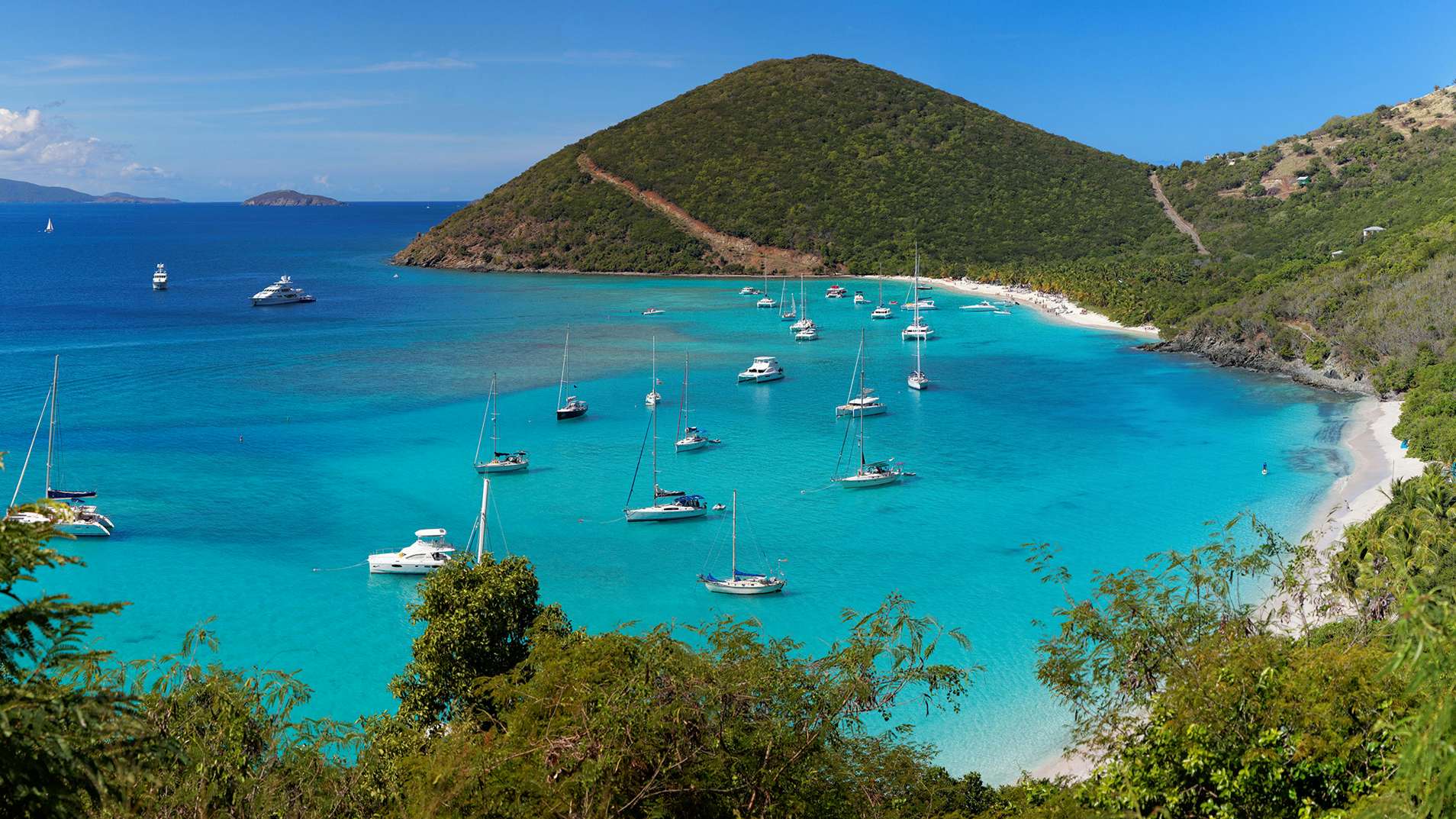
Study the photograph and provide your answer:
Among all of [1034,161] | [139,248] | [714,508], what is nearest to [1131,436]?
[714,508]

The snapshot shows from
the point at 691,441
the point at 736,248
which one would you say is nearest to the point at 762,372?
the point at 691,441

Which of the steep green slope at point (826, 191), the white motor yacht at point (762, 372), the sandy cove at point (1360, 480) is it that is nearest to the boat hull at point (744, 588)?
the sandy cove at point (1360, 480)

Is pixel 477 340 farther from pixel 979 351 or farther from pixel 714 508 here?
pixel 714 508

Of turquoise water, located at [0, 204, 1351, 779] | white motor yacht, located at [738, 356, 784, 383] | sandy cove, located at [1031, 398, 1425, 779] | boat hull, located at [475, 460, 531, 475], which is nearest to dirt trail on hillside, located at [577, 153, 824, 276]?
turquoise water, located at [0, 204, 1351, 779]

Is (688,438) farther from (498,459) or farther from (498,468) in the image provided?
(498,468)

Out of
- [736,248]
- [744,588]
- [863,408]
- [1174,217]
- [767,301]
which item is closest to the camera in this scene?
[744,588]

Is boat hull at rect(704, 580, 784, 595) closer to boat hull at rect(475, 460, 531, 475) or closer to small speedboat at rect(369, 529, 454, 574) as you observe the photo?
small speedboat at rect(369, 529, 454, 574)
